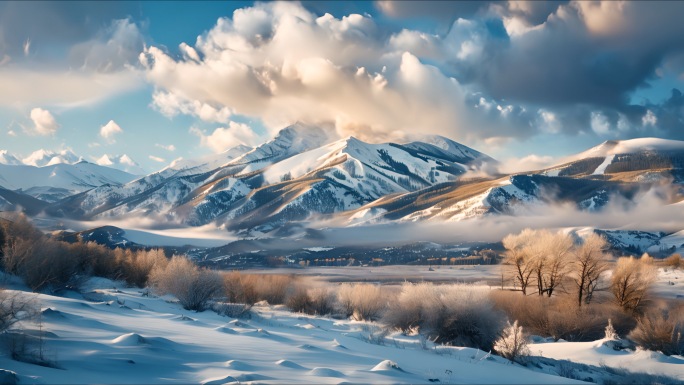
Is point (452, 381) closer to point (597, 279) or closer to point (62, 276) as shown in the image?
point (62, 276)

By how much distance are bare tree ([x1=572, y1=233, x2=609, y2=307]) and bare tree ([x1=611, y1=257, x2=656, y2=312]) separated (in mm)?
2150

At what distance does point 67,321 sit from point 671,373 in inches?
1416

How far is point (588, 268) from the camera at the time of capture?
199 ft

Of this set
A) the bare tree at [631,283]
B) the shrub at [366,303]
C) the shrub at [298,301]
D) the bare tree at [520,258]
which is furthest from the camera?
the bare tree at [520,258]

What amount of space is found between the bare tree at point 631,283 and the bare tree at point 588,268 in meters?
2.15

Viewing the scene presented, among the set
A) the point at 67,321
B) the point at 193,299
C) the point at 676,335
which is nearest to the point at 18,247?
the point at 193,299

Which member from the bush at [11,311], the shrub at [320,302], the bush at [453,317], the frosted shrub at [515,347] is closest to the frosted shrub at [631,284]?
the bush at [453,317]

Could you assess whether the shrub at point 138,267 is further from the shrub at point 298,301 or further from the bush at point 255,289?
the shrub at point 298,301

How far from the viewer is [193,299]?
42.8 meters

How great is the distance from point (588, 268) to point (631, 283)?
487 centimetres

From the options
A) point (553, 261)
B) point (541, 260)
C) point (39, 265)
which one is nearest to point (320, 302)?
point (541, 260)

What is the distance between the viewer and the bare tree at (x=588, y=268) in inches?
2363

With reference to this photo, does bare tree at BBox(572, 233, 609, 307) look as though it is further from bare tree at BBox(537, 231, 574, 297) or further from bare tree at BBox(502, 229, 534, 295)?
bare tree at BBox(502, 229, 534, 295)

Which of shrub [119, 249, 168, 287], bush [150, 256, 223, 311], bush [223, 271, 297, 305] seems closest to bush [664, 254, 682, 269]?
bush [223, 271, 297, 305]
